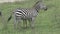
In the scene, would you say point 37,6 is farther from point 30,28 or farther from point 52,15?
point 52,15

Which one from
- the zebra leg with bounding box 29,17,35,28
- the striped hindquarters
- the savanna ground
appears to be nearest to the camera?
the savanna ground

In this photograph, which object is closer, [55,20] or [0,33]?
[0,33]

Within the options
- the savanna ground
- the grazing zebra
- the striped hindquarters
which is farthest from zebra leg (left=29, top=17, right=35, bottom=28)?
the striped hindquarters

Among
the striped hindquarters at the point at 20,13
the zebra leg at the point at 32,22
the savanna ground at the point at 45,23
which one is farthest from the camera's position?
the zebra leg at the point at 32,22

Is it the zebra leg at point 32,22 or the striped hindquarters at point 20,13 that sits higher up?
the striped hindquarters at point 20,13

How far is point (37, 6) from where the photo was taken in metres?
13.0

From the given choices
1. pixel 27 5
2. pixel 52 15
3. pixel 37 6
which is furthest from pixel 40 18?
pixel 27 5

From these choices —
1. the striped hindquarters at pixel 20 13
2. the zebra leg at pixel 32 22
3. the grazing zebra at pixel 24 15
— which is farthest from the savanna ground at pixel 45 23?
the striped hindquarters at pixel 20 13

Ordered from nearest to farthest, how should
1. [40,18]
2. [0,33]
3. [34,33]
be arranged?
[34,33] < [0,33] < [40,18]

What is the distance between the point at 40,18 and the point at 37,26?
186cm

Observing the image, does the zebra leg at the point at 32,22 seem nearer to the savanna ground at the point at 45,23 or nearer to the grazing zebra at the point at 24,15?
the grazing zebra at the point at 24,15

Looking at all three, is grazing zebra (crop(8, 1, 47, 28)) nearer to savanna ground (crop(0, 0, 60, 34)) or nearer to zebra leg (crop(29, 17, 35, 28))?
zebra leg (crop(29, 17, 35, 28))

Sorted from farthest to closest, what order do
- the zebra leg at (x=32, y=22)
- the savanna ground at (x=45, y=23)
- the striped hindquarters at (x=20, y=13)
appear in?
1. the zebra leg at (x=32, y=22)
2. the striped hindquarters at (x=20, y=13)
3. the savanna ground at (x=45, y=23)

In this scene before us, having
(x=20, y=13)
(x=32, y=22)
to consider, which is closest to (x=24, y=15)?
(x=20, y=13)
